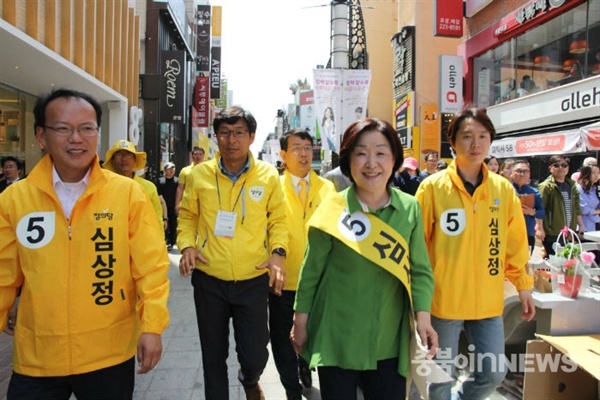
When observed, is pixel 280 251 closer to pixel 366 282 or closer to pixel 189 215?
pixel 189 215

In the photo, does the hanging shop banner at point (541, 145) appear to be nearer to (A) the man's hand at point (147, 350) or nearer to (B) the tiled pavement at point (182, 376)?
(B) the tiled pavement at point (182, 376)

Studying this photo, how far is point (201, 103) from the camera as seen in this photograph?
2633 cm

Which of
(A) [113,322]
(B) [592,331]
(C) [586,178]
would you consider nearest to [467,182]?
(B) [592,331]

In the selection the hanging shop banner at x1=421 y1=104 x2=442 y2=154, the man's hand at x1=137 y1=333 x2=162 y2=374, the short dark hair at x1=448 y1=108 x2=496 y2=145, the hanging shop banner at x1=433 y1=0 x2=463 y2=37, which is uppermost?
the hanging shop banner at x1=433 y1=0 x2=463 y2=37

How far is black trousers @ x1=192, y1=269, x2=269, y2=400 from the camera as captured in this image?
292cm

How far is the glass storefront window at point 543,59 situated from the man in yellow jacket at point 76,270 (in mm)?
12678

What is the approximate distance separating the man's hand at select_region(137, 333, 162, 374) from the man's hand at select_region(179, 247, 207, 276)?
0.88 meters

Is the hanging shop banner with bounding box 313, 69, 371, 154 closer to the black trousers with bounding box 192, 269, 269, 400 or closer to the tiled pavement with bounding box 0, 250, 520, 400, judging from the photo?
the tiled pavement with bounding box 0, 250, 520, 400

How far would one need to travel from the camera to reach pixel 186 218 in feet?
10.2

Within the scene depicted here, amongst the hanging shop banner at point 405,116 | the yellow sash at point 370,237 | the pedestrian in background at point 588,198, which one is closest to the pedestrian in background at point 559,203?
the pedestrian in background at point 588,198

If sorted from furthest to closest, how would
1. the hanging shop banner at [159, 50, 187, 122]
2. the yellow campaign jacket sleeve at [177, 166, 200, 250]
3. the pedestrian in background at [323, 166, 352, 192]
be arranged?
1. the hanging shop banner at [159, 50, 187, 122]
2. the pedestrian in background at [323, 166, 352, 192]
3. the yellow campaign jacket sleeve at [177, 166, 200, 250]

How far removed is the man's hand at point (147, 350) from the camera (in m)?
1.94
